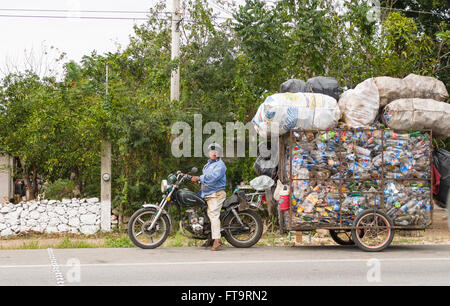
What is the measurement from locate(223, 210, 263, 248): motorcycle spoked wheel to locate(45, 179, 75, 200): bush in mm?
5211

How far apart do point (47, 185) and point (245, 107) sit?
5379 millimetres

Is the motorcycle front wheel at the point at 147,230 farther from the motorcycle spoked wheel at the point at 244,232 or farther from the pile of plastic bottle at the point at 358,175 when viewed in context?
the pile of plastic bottle at the point at 358,175

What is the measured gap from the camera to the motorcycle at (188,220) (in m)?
9.14

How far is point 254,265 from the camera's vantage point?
7.63 meters

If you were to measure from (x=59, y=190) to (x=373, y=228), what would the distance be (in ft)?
25.2

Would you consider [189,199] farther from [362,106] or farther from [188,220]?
[362,106]

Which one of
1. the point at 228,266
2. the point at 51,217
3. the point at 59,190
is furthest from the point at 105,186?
the point at 228,266

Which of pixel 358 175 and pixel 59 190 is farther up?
pixel 358 175

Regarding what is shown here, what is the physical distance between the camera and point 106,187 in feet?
40.7

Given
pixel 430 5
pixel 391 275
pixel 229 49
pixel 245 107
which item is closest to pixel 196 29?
pixel 229 49

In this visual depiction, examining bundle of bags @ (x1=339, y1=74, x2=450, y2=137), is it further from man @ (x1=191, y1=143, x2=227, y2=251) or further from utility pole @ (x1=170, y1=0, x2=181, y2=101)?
utility pole @ (x1=170, y1=0, x2=181, y2=101)

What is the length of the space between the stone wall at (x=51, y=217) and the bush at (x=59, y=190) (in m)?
0.48

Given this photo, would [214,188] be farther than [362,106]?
Yes
